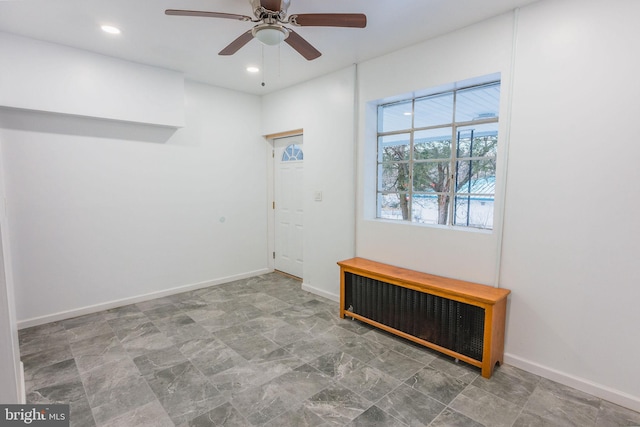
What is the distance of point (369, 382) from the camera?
2307 millimetres

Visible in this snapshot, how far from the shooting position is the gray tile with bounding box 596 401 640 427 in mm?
1898

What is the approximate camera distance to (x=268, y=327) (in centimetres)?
319

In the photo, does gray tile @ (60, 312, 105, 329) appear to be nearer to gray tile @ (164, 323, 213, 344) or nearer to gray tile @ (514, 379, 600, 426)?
gray tile @ (164, 323, 213, 344)

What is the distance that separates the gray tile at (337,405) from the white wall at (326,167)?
174 cm

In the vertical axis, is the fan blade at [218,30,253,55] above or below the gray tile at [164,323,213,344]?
above

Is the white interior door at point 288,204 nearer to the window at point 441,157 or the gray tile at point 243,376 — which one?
the window at point 441,157

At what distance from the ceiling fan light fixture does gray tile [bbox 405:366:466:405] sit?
2.63 m

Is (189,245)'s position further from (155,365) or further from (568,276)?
(568,276)

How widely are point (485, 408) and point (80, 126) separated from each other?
4433 mm

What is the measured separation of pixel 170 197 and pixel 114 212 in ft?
2.11

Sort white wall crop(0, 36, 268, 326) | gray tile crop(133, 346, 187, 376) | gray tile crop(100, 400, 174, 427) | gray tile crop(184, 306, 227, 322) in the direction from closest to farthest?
gray tile crop(100, 400, 174, 427)
gray tile crop(133, 346, 187, 376)
white wall crop(0, 36, 268, 326)
gray tile crop(184, 306, 227, 322)

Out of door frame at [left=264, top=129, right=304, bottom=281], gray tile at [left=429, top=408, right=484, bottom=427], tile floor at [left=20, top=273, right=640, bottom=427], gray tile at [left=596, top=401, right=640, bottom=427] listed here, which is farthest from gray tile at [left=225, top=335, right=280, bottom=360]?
gray tile at [left=596, top=401, right=640, bottom=427]

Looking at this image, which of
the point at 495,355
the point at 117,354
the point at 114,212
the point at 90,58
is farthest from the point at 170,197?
the point at 495,355

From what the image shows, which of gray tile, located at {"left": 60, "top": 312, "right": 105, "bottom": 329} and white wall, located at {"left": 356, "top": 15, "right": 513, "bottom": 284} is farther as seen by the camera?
gray tile, located at {"left": 60, "top": 312, "right": 105, "bottom": 329}
